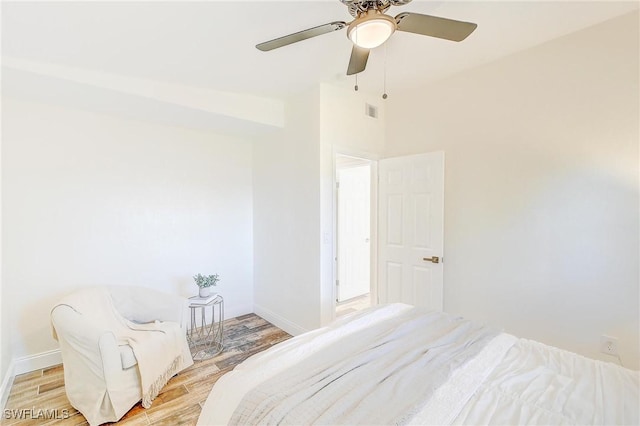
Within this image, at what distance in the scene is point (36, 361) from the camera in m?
2.54

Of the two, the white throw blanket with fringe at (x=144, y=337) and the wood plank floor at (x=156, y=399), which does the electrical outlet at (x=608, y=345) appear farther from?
the white throw blanket with fringe at (x=144, y=337)

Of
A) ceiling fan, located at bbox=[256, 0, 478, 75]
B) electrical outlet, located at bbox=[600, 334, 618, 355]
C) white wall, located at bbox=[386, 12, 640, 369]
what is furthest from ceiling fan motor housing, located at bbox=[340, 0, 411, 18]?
electrical outlet, located at bbox=[600, 334, 618, 355]

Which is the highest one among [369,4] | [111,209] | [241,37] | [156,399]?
[241,37]

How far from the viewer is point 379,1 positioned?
54.1 inches

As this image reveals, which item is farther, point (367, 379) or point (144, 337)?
point (144, 337)

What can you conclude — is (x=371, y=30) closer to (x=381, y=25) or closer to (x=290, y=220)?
(x=381, y=25)

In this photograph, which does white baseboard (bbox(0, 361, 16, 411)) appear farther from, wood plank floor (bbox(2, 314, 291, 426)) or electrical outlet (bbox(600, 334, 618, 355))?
electrical outlet (bbox(600, 334, 618, 355))

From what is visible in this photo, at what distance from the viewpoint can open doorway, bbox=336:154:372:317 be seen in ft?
14.1

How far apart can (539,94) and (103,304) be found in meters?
3.94

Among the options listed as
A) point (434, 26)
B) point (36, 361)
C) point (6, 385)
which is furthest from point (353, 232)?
point (6, 385)

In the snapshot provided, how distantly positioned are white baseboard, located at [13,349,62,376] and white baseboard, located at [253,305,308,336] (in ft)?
6.45

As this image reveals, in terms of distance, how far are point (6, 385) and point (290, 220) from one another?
8.63 feet

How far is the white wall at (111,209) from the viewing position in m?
2.50

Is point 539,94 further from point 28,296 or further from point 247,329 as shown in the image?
point 28,296
